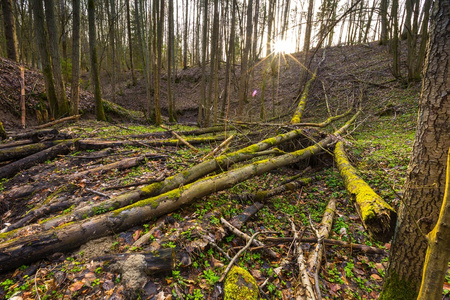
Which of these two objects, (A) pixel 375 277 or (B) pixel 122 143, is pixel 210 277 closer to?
(A) pixel 375 277

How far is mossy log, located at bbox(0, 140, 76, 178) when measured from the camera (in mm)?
4770

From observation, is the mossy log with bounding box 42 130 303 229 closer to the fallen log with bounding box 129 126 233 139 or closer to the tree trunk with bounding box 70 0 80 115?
the fallen log with bounding box 129 126 233 139

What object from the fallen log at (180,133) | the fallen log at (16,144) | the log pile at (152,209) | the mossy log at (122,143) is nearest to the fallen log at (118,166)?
the log pile at (152,209)

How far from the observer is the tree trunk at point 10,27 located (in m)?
10.8

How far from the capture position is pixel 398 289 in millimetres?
1876

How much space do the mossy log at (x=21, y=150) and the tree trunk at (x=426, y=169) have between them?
7638 millimetres

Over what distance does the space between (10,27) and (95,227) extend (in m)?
15.4

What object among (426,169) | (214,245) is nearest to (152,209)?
(214,245)

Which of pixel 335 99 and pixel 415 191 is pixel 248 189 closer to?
pixel 415 191

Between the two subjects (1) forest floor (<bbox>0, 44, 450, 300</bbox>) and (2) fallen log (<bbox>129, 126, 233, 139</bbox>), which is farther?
(2) fallen log (<bbox>129, 126, 233, 139</bbox>)

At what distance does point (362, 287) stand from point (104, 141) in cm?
702

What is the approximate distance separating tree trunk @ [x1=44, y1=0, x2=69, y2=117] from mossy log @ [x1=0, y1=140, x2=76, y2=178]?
4.77m

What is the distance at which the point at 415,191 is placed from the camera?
5.64 feet

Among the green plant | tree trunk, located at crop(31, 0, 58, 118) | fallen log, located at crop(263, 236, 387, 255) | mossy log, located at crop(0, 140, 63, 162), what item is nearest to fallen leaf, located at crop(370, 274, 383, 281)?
fallen log, located at crop(263, 236, 387, 255)
